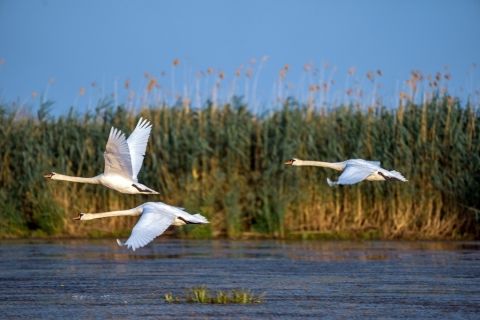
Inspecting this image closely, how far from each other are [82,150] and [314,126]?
4.64 metres

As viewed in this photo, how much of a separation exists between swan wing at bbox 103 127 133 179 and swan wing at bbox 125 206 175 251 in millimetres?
1003

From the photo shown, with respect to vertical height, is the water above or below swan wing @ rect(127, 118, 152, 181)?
below

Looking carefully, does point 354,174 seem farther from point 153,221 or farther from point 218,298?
point 153,221

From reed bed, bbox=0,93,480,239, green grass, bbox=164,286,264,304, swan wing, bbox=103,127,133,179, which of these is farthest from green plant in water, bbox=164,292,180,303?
reed bed, bbox=0,93,480,239

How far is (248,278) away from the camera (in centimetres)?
1492

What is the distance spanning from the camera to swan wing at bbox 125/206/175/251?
37.8ft

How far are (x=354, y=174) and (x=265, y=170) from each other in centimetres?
886

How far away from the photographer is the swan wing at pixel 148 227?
11531mm

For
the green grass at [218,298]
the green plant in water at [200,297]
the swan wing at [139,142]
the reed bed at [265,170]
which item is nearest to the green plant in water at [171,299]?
the green grass at [218,298]

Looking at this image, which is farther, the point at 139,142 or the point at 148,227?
the point at 139,142

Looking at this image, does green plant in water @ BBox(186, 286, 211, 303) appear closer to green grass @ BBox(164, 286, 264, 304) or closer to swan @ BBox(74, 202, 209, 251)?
green grass @ BBox(164, 286, 264, 304)

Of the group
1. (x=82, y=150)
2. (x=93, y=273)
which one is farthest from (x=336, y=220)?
(x=93, y=273)

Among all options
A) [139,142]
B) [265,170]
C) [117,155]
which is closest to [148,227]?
[117,155]

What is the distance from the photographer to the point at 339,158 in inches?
886
